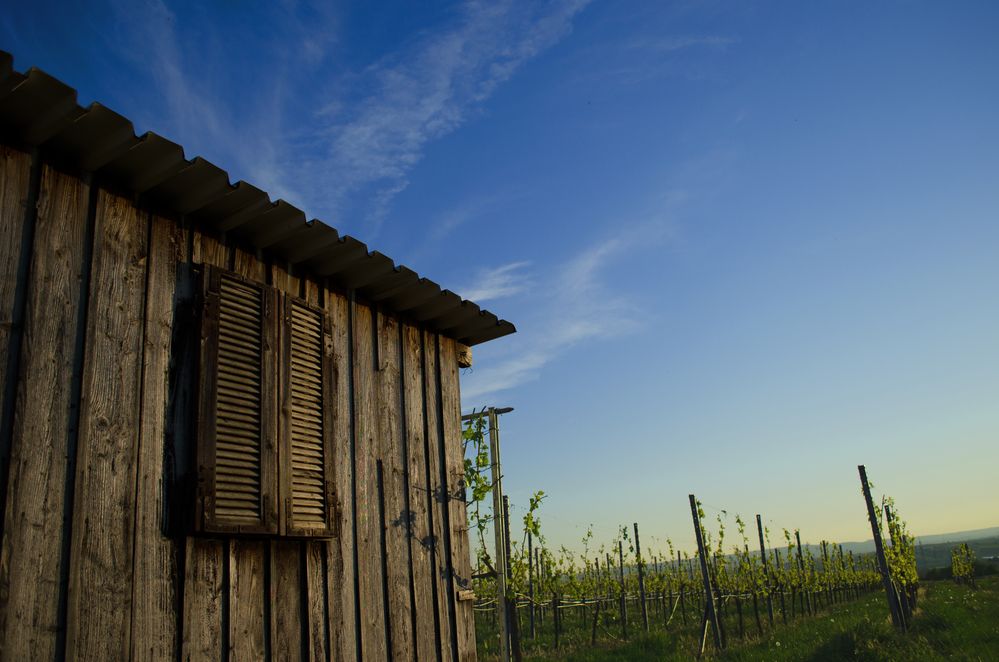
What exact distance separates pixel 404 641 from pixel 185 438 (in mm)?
2146

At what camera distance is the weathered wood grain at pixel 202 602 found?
3383mm

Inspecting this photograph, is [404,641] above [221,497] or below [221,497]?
below

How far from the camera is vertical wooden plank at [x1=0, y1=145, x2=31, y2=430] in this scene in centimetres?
295

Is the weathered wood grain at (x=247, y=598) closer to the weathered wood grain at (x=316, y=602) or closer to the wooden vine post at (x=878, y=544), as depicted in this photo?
the weathered wood grain at (x=316, y=602)

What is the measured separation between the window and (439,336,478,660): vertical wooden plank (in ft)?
4.60

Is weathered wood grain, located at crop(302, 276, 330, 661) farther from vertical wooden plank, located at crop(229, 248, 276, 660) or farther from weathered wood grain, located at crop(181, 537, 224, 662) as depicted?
weathered wood grain, located at crop(181, 537, 224, 662)

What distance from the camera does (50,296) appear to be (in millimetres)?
3141

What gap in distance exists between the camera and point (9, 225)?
10.0ft

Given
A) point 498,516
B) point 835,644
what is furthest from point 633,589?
point 498,516

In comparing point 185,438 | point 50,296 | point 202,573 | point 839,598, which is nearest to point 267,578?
point 202,573

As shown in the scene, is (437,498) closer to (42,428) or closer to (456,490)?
(456,490)

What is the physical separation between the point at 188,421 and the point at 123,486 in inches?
→ 18.9

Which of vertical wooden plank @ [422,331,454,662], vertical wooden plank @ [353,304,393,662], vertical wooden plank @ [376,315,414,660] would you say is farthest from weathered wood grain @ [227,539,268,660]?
vertical wooden plank @ [422,331,454,662]

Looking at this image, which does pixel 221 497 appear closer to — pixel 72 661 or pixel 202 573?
pixel 202 573
